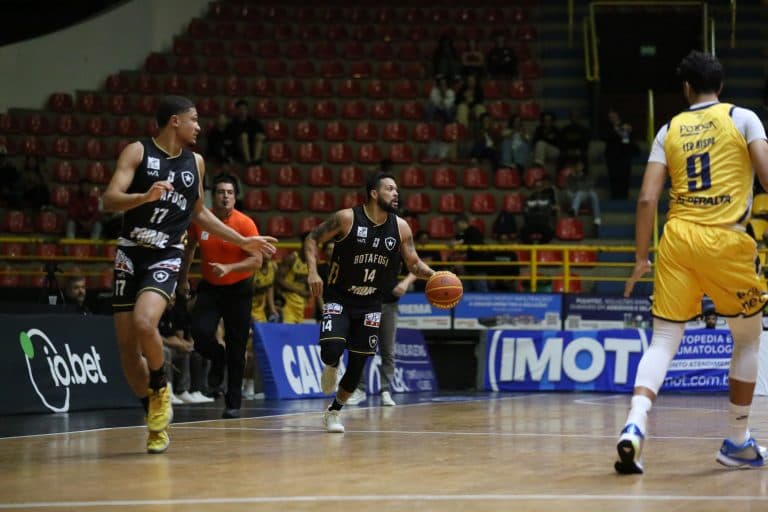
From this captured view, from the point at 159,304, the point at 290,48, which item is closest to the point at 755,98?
the point at 290,48

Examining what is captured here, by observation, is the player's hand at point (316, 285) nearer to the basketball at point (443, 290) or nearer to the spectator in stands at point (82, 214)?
the basketball at point (443, 290)

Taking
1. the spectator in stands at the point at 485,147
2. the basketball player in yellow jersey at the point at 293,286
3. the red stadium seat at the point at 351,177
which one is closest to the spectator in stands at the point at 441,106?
the spectator in stands at the point at 485,147

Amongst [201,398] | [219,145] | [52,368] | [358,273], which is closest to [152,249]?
[358,273]

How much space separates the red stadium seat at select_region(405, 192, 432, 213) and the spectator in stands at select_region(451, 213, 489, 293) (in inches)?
109

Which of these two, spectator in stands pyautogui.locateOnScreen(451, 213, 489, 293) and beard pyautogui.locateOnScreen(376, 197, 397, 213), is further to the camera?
spectator in stands pyautogui.locateOnScreen(451, 213, 489, 293)

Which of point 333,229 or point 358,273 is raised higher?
point 333,229

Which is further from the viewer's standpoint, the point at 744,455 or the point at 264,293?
the point at 264,293

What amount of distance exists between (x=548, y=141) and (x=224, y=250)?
530 inches

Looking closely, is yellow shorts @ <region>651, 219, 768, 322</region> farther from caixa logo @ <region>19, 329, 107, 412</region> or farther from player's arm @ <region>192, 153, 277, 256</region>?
caixa logo @ <region>19, 329, 107, 412</region>

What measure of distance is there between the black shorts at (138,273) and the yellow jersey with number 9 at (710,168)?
3125 mm

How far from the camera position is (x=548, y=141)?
77.8 ft

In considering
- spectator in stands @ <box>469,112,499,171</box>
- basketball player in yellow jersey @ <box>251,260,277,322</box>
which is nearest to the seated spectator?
spectator in stands @ <box>469,112,499,171</box>

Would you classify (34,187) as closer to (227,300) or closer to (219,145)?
(219,145)

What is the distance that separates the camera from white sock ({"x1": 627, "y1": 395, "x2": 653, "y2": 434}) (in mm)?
6266
